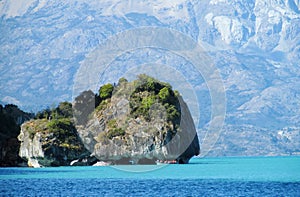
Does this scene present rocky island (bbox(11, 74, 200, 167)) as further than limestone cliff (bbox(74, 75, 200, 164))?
No

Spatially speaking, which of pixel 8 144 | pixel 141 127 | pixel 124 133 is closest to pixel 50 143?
pixel 124 133

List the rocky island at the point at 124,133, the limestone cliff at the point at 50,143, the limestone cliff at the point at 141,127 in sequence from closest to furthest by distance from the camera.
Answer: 1. the limestone cliff at the point at 50,143
2. the rocky island at the point at 124,133
3. the limestone cliff at the point at 141,127

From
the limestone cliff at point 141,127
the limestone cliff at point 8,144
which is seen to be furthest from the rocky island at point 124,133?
the limestone cliff at point 8,144

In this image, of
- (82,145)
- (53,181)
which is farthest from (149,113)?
(53,181)

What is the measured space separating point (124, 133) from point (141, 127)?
14.3 ft

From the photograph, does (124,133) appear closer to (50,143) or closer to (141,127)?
(141,127)

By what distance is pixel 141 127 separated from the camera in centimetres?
15125

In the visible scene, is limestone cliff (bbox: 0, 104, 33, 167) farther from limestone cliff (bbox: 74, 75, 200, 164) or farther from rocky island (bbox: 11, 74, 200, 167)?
limestone cliff (bbox: 74, 75, 200, 164)

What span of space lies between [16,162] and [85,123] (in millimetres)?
18306

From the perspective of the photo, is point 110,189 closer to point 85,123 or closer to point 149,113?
point 149,113

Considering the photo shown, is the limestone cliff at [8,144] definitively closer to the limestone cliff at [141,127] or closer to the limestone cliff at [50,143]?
the limestone cliff at [50,143]

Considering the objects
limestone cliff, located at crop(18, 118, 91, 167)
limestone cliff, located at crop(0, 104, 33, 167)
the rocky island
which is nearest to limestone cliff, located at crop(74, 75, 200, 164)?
the rocky island

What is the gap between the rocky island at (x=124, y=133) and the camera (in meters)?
148

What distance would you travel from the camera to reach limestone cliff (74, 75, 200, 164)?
148750mm
